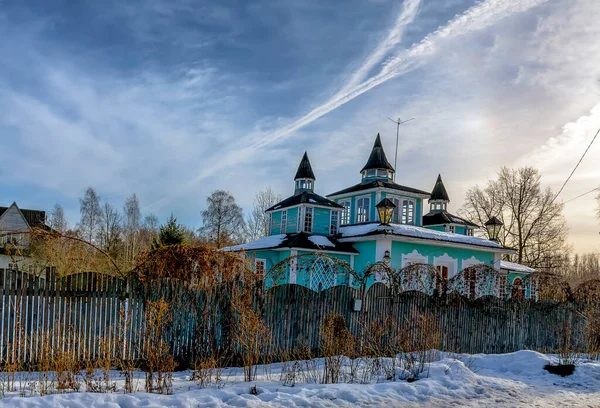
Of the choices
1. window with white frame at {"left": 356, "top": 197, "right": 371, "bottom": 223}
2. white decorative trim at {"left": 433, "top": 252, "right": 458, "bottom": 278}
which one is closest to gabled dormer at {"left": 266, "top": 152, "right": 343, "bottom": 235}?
window with white frame at {"left": 356, "top": 197, "right": 371, "bottom": 223}

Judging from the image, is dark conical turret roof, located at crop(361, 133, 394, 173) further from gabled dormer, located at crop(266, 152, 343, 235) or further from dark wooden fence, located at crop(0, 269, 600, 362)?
dark wooden fence, located at crop(0, 269, 600, 362)

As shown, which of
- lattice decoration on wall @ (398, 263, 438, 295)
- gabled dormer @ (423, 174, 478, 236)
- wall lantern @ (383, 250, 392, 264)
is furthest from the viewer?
gabled dormer @ (423, 174, 478, 236)

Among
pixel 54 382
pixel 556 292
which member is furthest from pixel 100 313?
pixel 556 292

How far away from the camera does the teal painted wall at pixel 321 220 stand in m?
23.7

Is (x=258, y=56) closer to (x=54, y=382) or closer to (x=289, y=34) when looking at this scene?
(x=289, y=34)

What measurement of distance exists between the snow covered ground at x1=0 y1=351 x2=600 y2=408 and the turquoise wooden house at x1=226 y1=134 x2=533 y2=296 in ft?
32.6

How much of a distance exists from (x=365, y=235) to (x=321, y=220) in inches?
124

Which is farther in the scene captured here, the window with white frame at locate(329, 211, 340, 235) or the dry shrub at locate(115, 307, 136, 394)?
the window with white frame at locate(329, 211, 340, 235)

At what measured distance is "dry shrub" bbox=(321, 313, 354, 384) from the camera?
7426 mm

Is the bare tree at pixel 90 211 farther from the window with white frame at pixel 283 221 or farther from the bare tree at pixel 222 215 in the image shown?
the window with white frame at pixel 283 221

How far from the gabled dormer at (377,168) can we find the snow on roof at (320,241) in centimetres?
569

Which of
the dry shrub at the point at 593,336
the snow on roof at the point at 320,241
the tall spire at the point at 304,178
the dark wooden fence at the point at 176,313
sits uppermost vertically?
the tall spire at the point at 304,178

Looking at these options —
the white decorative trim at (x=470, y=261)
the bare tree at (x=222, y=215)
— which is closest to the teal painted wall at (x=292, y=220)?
the white decorative trim at (x=470, y=261)

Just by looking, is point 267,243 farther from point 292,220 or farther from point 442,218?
point 442,218
